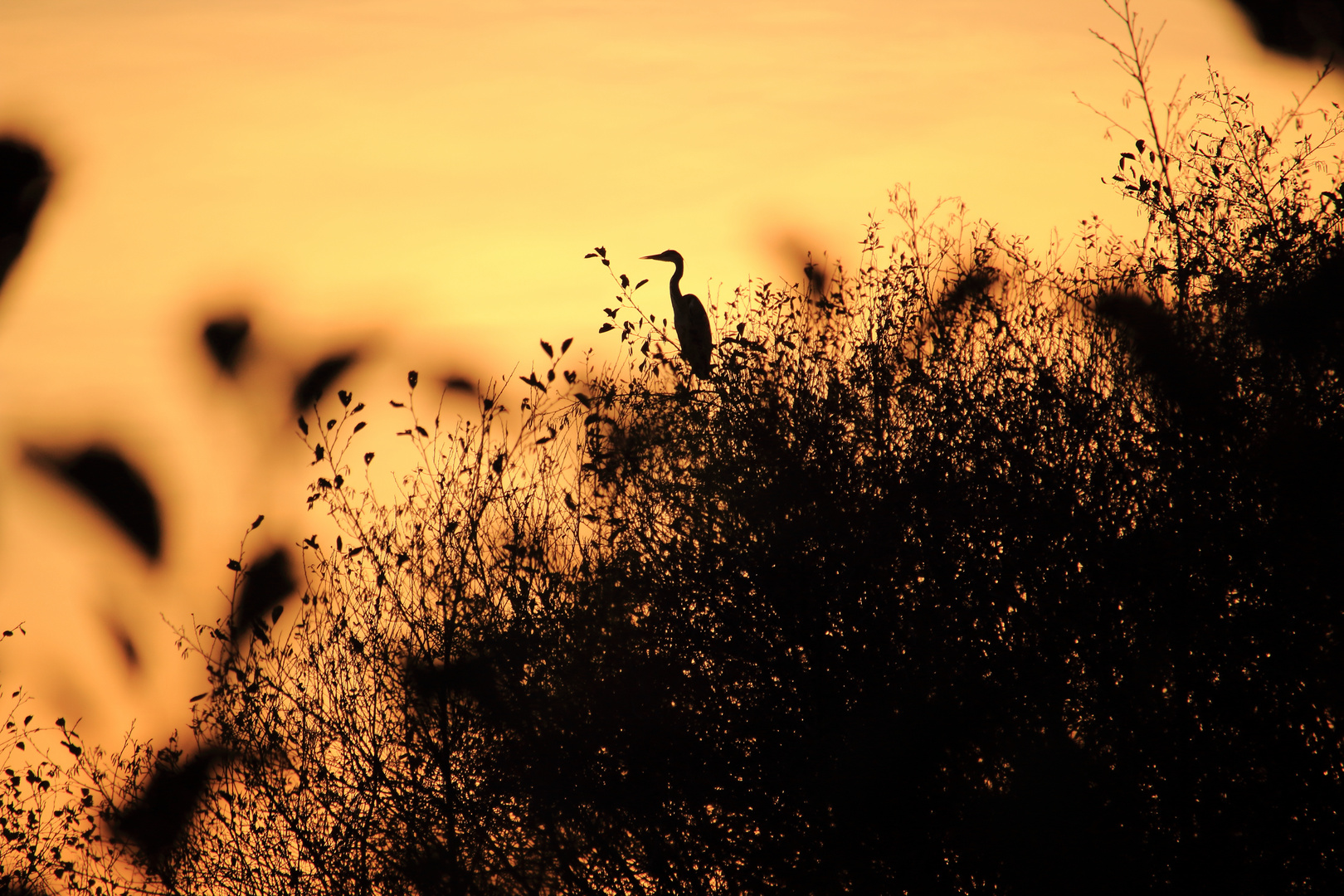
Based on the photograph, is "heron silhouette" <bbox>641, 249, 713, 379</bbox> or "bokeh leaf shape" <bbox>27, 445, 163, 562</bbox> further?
"heron silhouette" <bbox>641, 249, 713, 379</bbox>

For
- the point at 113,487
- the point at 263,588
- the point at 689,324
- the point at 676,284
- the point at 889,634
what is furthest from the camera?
the point at 676,284

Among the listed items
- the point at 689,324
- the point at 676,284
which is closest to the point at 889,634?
the point at 689,324

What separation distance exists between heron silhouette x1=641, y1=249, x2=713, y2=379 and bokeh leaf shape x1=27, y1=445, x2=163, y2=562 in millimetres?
8204

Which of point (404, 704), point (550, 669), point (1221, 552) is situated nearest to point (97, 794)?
point (404, 704)

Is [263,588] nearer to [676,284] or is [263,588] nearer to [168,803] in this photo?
[168,803]

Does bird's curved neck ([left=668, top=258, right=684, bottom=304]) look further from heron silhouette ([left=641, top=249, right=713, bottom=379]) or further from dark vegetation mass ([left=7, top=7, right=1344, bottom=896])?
dark vegetation mass ([left=7, top=7, right=1344, bottom=896])

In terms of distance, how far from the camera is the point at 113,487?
0.91 metres

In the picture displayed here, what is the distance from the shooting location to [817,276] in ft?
33.1

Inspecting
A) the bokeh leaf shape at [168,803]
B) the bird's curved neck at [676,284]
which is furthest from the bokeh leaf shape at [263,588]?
the bird's curved neck at [676,284]

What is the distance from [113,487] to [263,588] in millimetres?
383

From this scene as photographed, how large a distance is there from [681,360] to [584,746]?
11.2 feet

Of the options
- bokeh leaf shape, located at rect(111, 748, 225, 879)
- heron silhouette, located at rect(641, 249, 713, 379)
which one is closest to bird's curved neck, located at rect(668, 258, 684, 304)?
heron silhouette, located at rect(641, 249, 713, 379)

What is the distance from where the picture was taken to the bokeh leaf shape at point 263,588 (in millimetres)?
1257

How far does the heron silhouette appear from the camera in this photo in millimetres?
9461
